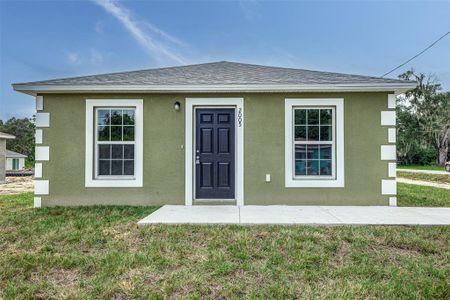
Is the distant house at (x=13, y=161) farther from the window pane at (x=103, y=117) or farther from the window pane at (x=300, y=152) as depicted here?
the window pane at (x=300, y=152)

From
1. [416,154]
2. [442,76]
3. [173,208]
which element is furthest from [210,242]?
[442,76]

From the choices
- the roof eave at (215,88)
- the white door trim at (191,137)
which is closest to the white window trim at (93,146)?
the roof eave at (215,88)

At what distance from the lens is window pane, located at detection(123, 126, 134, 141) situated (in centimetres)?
643

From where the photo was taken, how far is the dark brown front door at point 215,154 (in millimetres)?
6430

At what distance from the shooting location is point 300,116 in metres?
6.40

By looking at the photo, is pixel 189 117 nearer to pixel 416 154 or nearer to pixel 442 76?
pixel 416 154

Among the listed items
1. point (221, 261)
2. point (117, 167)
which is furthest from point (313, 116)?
point (117, 167)

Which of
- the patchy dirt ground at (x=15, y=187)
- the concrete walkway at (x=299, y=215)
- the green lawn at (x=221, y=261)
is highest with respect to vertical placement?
the concrete walkway at (x=299, y=215)

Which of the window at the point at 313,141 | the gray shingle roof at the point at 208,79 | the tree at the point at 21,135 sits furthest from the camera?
the tree at the point at 21,135

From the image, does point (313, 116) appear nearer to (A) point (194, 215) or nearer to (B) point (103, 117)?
(A) point (194, 215)

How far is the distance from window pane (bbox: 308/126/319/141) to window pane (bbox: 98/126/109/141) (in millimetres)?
4478

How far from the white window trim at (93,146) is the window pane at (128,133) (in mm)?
132

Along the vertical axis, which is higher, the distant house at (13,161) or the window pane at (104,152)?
the window pane at (104,152)

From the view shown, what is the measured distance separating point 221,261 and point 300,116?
162 inches
